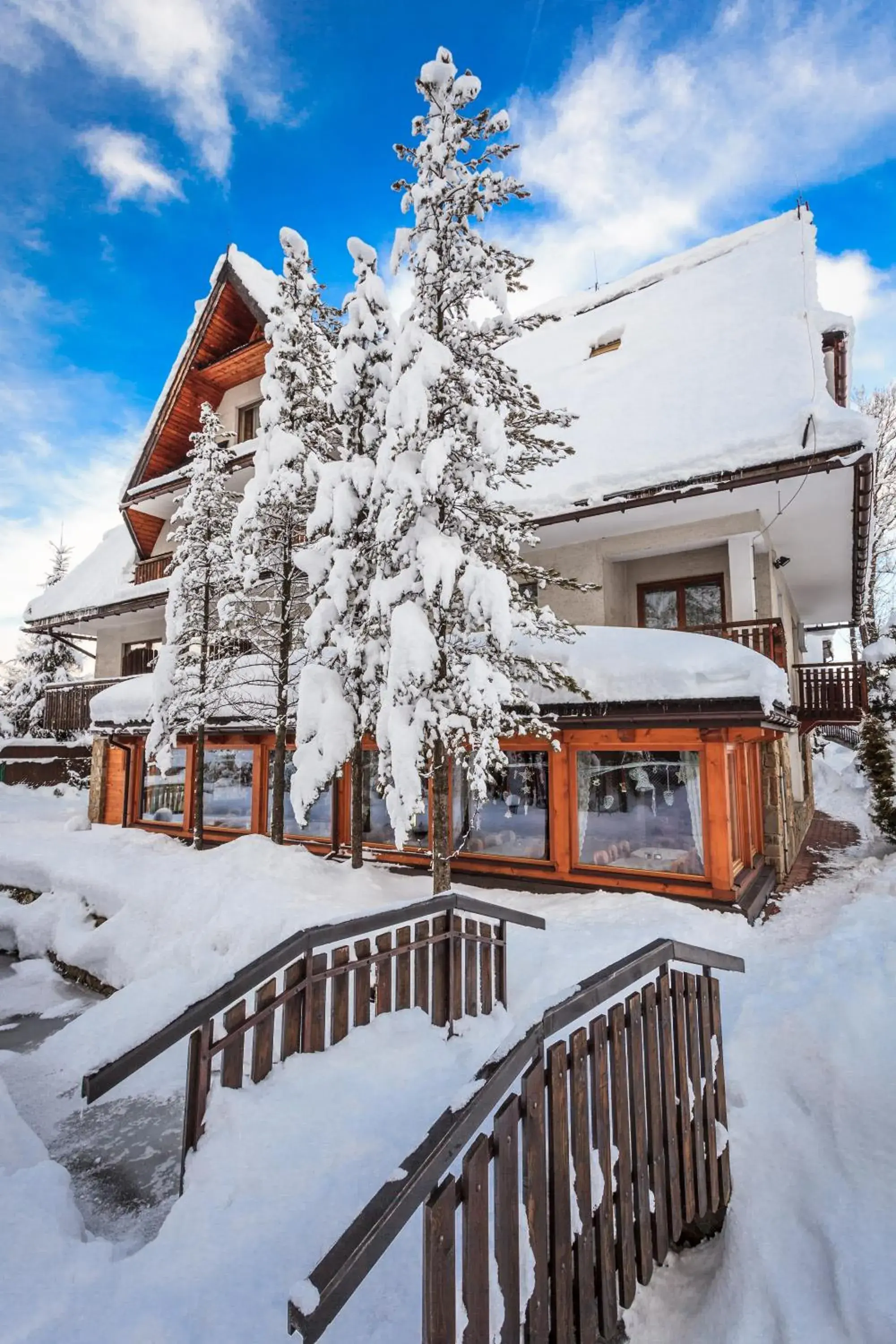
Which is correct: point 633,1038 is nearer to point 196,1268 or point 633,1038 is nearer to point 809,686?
point 196,1268

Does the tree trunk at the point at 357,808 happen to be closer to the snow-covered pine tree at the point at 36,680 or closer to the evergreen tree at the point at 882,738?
the evergreen tree at the point at 882,738

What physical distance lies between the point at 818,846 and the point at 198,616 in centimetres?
1557

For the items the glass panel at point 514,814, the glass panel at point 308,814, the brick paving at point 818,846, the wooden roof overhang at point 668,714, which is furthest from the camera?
the glass panel at point 308,814

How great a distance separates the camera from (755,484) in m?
10.2

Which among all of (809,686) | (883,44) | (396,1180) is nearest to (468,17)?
(883,44)

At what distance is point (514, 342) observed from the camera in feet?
60.4

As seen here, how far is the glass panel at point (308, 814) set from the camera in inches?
492

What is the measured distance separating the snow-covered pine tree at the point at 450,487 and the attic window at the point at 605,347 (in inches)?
312

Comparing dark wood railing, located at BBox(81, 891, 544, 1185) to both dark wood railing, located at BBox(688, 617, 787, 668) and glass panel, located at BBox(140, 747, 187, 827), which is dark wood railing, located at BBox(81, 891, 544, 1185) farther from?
glass panel, located at BBox(140, 747, 187, 827)

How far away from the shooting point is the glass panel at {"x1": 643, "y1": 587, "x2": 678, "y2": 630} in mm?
12602

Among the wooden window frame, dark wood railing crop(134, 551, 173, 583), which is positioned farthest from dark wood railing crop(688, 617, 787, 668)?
dark wood railing crop(134, 551, 173, 583)

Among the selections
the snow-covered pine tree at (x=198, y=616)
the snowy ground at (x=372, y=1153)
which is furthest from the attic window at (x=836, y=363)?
the snow-covered pine tree at (x=198, y=616)

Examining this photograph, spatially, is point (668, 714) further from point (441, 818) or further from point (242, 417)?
point (242, 417)

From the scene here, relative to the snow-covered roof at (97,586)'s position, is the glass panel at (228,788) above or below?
below
